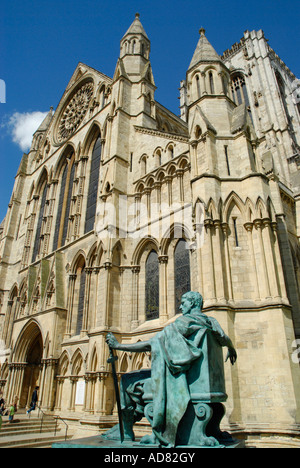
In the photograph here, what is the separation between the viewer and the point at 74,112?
87.9 ft

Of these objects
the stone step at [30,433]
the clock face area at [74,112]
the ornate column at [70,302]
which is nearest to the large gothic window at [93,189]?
the ornate column at [70,302]

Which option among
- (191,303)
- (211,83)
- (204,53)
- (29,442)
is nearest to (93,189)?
(211,83)

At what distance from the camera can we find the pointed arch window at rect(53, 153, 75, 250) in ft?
71.5

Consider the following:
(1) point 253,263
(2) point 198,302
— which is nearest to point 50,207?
(1) point 253,263

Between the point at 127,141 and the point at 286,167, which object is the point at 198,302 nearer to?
the point at 127,141

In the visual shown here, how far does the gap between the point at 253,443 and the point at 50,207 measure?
19.7m

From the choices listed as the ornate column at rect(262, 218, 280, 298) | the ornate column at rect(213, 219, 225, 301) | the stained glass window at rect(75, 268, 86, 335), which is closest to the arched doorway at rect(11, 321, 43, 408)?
the stained glass window at rect(75, 268, 86, 335)

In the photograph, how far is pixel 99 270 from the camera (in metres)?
14.9

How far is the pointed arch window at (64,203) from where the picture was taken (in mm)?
21781

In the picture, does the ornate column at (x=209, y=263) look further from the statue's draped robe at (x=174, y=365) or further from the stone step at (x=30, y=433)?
the stone step at (x=30, y=433)

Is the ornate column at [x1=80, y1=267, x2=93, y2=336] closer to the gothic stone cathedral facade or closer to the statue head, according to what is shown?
the gothic stone cathedral facade

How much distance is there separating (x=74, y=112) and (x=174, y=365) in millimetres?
25845

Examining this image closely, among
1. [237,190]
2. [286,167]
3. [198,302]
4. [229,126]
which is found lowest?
[198,302]
